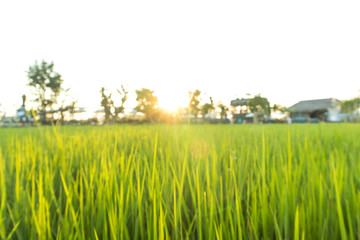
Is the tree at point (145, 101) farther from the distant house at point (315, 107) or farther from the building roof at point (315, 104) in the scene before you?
the building roof at point (315, 104)

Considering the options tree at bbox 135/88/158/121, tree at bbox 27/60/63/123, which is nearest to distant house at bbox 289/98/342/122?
tree at bbox 135/88/158/121

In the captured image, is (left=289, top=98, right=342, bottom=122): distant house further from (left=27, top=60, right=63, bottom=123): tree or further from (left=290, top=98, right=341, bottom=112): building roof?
(left=27, top=60, right=63, bottom=123): tree

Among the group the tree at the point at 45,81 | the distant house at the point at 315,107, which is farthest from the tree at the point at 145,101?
the distant house at the point at 315,107

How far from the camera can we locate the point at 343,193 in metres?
0.64

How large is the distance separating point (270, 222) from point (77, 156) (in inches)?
43.3

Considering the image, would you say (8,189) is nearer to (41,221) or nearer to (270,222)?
(41,221)

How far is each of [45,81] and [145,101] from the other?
1120cm

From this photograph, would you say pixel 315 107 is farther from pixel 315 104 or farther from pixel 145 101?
pixel 145 101

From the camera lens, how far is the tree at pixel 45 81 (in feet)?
71.8

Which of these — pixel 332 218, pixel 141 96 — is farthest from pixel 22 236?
pixel 141 96

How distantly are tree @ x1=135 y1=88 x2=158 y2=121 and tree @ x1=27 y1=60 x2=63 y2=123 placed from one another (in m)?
8.97

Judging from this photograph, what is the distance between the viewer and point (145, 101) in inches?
925

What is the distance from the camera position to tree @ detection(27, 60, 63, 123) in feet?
71.8

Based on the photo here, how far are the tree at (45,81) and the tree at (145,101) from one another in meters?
8.97
